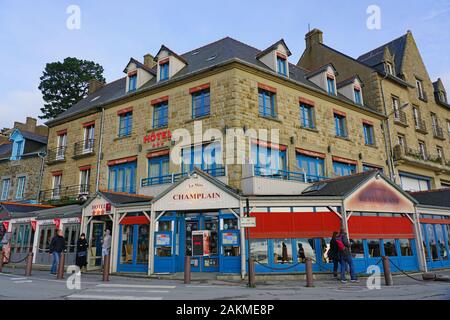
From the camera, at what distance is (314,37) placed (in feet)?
88.9

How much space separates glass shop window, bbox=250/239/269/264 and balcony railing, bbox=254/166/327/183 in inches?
129

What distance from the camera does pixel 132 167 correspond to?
18469mm

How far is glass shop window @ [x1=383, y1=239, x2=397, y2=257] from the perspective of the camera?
1397 centimetres

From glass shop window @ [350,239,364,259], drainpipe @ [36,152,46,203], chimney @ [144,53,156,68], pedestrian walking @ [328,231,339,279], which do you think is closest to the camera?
pedestrian walking @ [328,231,339,279]

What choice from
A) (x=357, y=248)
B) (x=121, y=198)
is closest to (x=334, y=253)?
(x=357, y=248)

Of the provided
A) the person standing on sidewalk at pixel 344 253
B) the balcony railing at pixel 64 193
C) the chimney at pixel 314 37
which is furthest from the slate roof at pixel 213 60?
the person standing on sidewalk at pixel 344 253

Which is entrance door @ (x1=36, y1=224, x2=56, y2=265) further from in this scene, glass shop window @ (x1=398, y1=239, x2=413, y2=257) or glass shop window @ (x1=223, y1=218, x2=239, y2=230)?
glass shop window @ (x1=398, y1=239, x2=413, y2=257)

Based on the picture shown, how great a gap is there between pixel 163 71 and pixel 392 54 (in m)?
19.1

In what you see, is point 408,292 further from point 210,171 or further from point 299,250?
point 210,171

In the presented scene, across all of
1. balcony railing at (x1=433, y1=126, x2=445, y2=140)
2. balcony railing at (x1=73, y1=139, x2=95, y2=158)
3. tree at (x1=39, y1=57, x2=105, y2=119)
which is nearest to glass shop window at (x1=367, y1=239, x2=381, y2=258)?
balcony railing at (x1=73, y1=139, x2=95, y2=158)

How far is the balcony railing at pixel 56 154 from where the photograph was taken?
72.3ft
